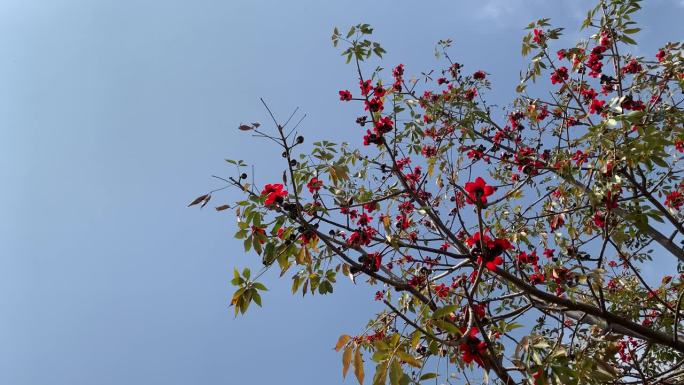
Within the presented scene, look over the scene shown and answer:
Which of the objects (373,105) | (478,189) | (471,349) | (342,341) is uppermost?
(373,105)

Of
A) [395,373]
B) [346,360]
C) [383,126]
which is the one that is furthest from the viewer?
[383,126]

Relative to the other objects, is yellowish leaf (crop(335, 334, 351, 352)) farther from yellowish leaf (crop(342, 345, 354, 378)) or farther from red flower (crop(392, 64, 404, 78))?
red flower (crop(392, 64, 404, 78))

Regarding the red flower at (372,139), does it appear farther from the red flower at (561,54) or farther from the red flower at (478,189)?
the red flower at (561,54)

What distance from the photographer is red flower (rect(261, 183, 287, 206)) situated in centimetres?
253

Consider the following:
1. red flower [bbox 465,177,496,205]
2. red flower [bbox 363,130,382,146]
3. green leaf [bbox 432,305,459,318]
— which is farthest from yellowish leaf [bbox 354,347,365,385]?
red flower [bbox 363,130,382,146]

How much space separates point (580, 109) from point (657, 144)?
8.55 feet

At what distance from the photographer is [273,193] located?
8.39 ft

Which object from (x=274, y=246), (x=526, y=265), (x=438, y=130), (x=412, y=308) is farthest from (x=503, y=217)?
(x=274, y=246)

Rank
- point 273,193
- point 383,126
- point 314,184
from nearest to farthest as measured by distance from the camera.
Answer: point 273,193 → point 314,184 → point 383,126

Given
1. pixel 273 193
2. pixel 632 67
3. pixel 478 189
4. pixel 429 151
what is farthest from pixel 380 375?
pixel 632 67

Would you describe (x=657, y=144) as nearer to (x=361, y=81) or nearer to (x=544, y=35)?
(x=361, y=81)

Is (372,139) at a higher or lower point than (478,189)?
higher

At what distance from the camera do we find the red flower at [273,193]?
2.53 metres

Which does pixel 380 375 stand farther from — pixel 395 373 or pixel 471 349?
pixel 471 349
